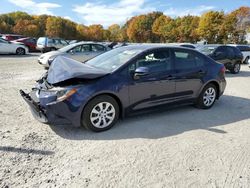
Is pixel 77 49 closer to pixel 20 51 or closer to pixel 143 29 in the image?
pixel 20 51

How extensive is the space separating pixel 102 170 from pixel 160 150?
3.31 feet

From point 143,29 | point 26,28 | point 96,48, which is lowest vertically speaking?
point 96,48

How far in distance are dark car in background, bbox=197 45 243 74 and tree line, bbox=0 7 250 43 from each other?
45.2 meters

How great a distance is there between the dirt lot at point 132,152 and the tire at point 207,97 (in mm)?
534

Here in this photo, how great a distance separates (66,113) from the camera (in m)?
4.07

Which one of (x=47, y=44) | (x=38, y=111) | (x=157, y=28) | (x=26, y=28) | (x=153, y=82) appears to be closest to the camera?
(x=38, y=111)

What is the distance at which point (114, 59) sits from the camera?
5012mm

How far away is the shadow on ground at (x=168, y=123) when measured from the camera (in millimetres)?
4301

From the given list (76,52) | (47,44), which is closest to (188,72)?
(76,52)

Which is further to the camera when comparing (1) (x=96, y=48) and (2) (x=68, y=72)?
(1) (x=96, y=48)

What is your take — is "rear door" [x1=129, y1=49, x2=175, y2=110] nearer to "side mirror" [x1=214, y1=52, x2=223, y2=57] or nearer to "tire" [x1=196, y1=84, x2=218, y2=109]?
"tire" [x1=196, y1=84, x2=218, y2=109]

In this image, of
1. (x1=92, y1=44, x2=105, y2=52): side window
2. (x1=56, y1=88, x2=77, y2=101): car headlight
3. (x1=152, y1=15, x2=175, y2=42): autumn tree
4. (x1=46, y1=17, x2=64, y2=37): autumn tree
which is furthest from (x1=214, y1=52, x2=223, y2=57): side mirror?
(x1=46, y1=17, x2=64, y2=37): autumn tree

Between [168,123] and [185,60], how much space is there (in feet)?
4.97

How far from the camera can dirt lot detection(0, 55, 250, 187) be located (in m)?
3.06
